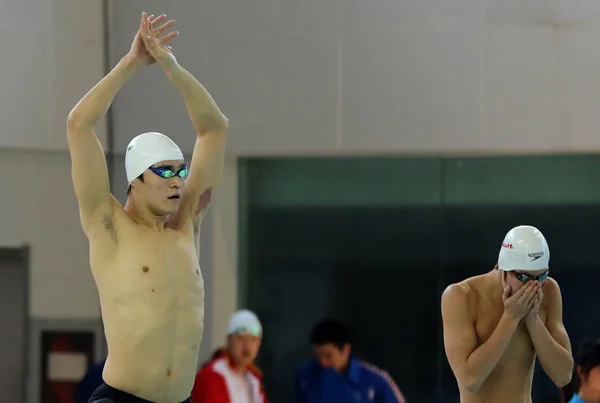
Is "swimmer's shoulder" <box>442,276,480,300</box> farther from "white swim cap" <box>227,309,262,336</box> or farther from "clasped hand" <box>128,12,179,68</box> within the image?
"white swim cap" <box>227,309,262,336</box>

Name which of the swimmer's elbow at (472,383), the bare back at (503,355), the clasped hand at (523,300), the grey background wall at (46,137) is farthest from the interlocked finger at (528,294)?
the grey background wall at (46,137)

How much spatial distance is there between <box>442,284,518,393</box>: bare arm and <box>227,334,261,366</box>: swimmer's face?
111 inches

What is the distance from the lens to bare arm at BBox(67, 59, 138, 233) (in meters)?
4.26

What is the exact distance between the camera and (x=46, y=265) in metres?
8.68

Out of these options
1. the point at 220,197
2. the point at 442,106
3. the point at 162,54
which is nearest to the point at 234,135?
the point at 220,197

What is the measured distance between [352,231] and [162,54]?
4.78 meters

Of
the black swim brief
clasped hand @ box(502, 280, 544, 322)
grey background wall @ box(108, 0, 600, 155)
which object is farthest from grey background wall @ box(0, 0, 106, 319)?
clasped hand @ box(502, 280, 544, 322)

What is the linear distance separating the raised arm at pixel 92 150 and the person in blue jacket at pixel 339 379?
11.7 ft

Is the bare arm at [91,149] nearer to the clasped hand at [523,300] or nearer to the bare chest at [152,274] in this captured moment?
the bare chest at [152,274]

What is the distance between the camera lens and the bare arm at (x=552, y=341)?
4.85 m

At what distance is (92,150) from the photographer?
427 cm

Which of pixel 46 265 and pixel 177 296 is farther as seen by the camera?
pixel 46 265

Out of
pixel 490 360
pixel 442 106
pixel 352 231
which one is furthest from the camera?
pixel 352 231

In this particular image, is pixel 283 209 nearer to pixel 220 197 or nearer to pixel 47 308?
pixel 220 197
